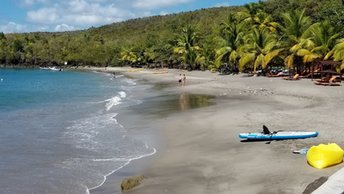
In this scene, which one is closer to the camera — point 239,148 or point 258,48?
point 239,148

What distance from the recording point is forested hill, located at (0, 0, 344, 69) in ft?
201

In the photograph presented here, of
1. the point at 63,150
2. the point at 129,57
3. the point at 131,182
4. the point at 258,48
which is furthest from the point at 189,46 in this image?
the point at 131,182

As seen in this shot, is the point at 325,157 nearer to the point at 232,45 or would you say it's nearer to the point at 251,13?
the point at 232,45

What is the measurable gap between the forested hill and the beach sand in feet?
79.1

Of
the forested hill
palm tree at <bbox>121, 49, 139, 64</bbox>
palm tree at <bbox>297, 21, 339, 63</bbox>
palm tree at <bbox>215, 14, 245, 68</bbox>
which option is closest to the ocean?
palm tree at <bbox>297, 21, 339, 63</bbox>

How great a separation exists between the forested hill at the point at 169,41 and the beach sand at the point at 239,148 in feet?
79.1

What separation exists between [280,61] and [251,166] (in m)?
38.7

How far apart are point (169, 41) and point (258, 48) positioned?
41.5 metres

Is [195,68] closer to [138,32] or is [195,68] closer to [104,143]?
[104,143]

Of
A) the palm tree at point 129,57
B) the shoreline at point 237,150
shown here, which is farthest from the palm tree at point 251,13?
the palm tree at point 129,57

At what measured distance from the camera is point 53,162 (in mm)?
15500

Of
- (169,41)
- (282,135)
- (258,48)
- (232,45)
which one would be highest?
(169,41)

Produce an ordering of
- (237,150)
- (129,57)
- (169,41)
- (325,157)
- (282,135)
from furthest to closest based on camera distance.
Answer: (129,57)
(169,41)
(282,135)
(237,150)
(325,157)

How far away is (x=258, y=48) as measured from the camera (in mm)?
50312
